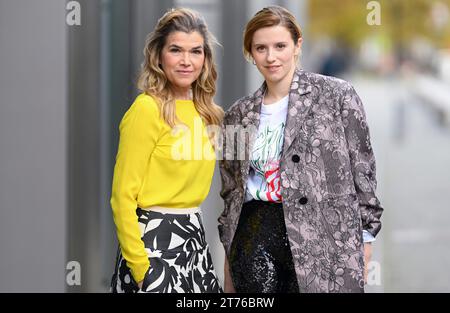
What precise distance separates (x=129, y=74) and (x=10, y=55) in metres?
1.06

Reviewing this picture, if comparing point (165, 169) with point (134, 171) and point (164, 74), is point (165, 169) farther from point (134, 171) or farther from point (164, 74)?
point (164, 74)

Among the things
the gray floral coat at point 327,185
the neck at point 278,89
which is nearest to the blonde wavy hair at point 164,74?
the neck at point 278,89

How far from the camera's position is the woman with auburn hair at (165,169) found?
2920 mm

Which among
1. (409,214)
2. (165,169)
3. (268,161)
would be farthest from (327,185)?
(409,214)

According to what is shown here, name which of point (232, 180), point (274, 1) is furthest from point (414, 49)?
point (232, 180)

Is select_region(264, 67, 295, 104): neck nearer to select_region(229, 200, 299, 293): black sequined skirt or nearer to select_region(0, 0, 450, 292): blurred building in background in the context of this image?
select_region(229, 200, 299, 293): black sequined skirt

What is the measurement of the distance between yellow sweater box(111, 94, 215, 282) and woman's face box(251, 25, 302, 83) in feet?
1.13

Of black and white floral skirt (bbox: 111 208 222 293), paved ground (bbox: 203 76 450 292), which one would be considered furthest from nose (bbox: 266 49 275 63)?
paved ground (bbox: 203 76 450 292)

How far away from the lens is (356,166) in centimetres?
297

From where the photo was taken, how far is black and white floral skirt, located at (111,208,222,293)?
297 centimetres

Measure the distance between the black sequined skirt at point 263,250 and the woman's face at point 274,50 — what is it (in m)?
0.48

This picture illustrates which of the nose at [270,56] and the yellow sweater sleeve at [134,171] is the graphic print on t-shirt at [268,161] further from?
the yellow sweater sleeve at [134,171]
